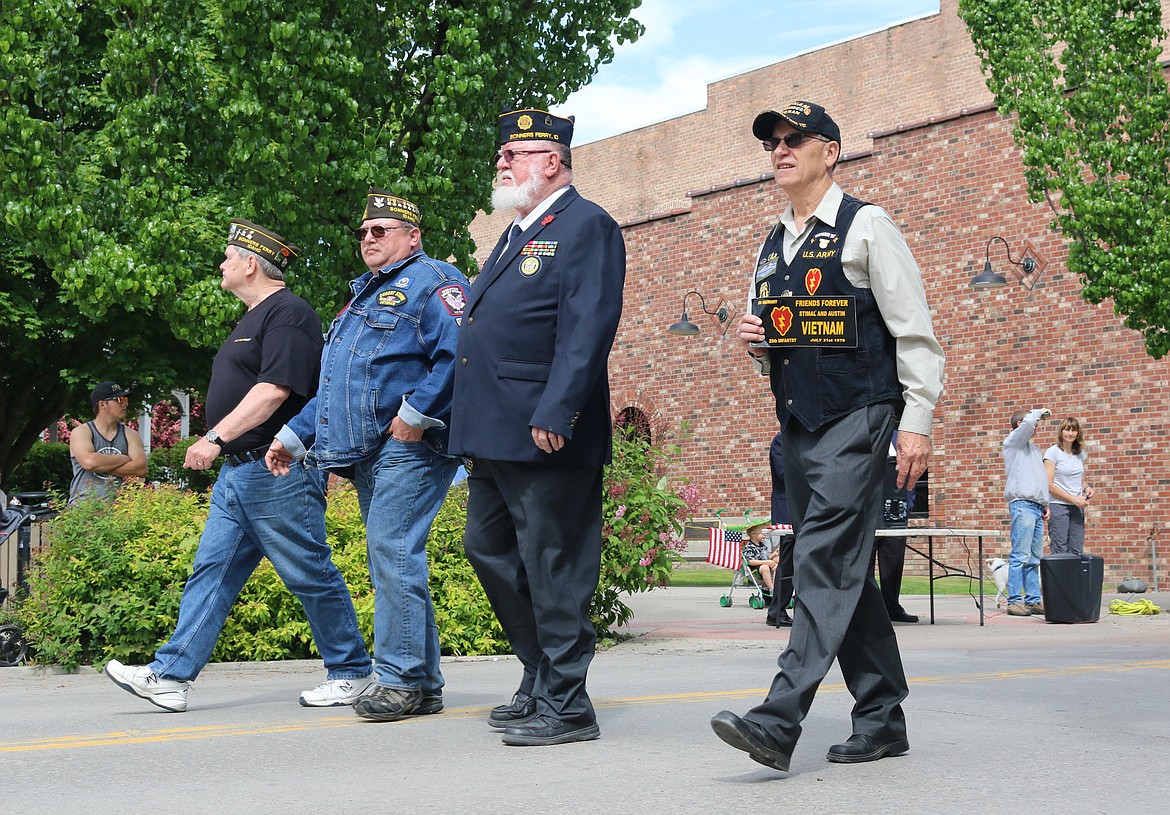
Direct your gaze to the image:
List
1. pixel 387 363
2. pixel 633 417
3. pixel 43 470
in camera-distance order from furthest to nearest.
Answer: pixel 633 417 < pixel 43 470 < pixel 387 363

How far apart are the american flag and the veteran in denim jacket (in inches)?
470

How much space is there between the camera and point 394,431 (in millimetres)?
5746

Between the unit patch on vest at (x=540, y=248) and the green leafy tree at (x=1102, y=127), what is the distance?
11.1m

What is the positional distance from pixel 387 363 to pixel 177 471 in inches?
862

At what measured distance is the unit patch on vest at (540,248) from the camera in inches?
207

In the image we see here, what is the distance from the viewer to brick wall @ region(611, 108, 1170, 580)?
66.4 feet

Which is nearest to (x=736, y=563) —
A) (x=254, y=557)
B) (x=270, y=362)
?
(x=254, y=557)

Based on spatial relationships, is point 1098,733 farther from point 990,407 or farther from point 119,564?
point 990,407

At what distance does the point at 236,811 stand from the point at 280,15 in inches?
381

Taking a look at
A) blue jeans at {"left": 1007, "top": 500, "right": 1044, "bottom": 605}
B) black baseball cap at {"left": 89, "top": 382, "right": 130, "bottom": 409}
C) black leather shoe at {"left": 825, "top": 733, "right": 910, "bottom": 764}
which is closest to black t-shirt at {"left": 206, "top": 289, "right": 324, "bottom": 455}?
black leather shoe at {"left": 825, "top": 733, "right": 910, "bottom": 764}

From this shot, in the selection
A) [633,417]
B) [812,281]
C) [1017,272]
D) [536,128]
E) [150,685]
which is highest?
[1017,272]

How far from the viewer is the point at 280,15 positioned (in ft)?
40.5

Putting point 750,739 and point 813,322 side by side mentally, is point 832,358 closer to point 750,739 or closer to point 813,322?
point 813,322

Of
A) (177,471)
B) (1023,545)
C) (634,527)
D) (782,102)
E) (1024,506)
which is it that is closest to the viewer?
(634,527)
